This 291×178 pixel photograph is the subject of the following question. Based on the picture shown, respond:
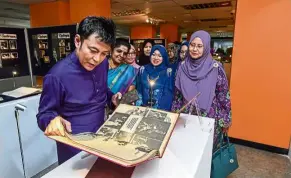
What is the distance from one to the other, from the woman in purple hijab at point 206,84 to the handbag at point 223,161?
70mm

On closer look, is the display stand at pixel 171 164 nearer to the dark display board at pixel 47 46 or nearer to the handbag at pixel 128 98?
the handbag at pixel 128 98

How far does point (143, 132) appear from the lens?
69 cm

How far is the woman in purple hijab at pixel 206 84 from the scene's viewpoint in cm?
155

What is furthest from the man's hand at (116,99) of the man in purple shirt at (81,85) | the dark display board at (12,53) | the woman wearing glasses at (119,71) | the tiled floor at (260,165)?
the dark display board at (12,53)

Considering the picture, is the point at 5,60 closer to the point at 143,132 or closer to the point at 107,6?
the point at 143,132

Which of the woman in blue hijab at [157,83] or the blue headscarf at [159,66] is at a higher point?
the blue headscarf at [159,66]

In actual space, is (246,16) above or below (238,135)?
above

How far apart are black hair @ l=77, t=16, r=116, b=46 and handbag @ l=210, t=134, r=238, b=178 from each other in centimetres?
122

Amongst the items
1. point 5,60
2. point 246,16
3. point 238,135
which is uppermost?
point 246,16

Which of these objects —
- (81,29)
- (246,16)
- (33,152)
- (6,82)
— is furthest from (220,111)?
(6,82)

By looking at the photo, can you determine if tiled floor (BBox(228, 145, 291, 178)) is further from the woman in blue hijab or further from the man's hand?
the man's hand

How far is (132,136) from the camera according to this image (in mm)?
671

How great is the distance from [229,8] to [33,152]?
20.3 feet

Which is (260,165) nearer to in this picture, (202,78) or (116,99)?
(202,78)
